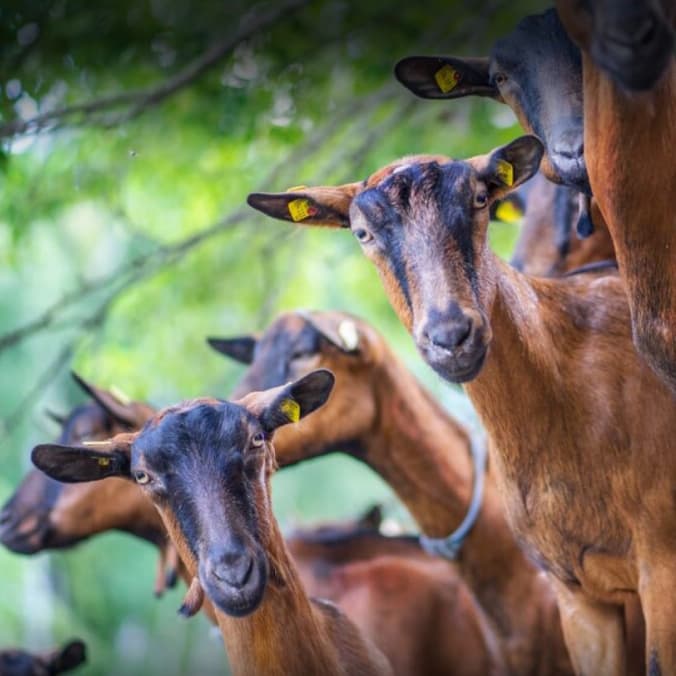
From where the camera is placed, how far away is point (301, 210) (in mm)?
4098

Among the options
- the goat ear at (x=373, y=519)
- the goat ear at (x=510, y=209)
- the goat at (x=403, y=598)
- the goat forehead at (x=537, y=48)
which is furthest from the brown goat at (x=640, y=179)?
the goat ear at (x=373, y=519)

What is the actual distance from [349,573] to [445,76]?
9.66 ft

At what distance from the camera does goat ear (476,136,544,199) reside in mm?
3859

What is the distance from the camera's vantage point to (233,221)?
706 cm

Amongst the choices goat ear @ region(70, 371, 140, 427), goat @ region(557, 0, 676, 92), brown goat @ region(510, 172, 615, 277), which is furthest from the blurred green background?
goat @ region(557, 0, 676, 92)

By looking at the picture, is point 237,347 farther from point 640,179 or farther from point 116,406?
point 640,179

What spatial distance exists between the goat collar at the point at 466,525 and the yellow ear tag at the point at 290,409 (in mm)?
1737

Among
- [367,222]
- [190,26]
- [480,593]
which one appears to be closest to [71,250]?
[190,26]

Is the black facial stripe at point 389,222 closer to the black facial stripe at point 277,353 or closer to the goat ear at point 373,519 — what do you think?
the black facial stripe at point 277,353

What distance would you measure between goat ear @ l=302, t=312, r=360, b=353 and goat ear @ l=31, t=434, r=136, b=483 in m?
1.76

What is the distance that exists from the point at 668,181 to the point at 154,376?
5674mm

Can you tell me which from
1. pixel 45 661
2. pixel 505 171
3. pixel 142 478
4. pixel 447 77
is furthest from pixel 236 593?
pixel 45 661

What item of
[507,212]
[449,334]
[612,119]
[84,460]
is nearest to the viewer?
[612,119]

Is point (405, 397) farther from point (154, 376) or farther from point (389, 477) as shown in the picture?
point (154, 376)
